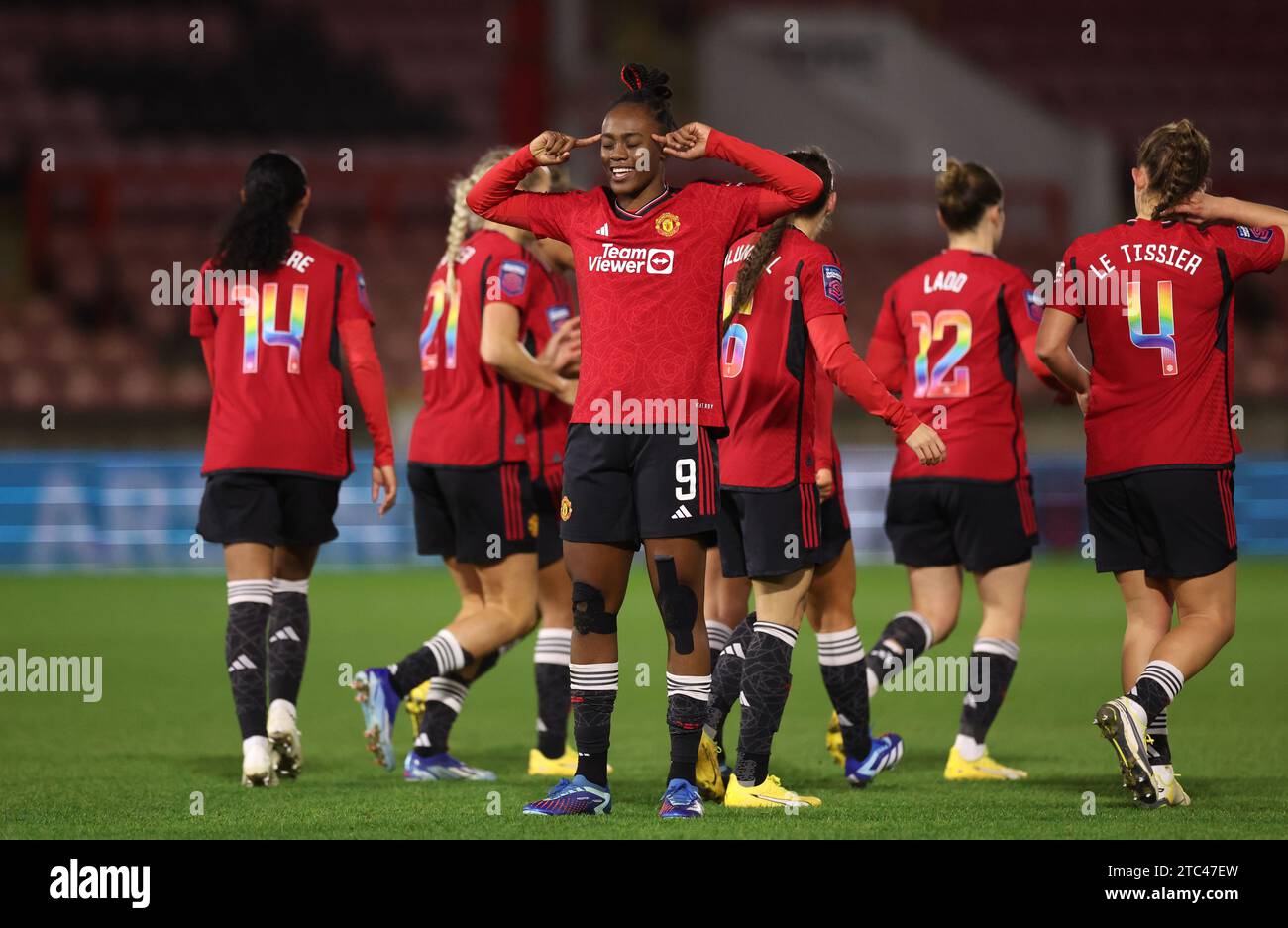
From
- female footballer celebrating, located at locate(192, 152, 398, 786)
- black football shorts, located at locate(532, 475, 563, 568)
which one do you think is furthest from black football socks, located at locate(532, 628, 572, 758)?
female footballer celebrating, located at locate(192, 152, 398, 786)

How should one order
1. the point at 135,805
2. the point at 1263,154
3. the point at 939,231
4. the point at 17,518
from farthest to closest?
the point at 1263,154 < the point at 939,231 < the point at 17,518 < the point at 135,805

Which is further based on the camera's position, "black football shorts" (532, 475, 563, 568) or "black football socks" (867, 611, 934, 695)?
"black football shorts" (532, 475, 563, 568)

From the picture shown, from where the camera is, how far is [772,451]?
5758 mm

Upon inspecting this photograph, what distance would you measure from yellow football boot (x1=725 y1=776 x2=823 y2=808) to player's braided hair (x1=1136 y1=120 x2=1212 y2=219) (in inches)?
88.2

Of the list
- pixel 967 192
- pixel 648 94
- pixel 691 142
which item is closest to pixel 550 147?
pixel 648 94

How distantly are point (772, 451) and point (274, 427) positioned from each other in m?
1.80

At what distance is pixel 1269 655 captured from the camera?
10289 mm

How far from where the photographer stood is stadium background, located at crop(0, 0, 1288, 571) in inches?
761

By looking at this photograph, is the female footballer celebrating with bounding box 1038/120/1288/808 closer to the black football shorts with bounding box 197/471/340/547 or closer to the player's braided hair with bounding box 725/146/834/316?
the player's braided hair with bounding box 725/146/834/316

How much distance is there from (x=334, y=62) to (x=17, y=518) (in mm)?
9497

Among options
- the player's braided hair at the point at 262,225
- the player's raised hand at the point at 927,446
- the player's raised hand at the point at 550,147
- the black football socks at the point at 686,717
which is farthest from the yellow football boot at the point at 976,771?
the player's braided hair at the point at 262,225

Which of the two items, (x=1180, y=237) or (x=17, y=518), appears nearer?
(x=1180, y=237)

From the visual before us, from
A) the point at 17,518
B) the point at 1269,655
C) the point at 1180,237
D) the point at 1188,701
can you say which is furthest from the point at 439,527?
the point at 17,518

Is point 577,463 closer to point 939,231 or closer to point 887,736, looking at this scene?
point 887,736
